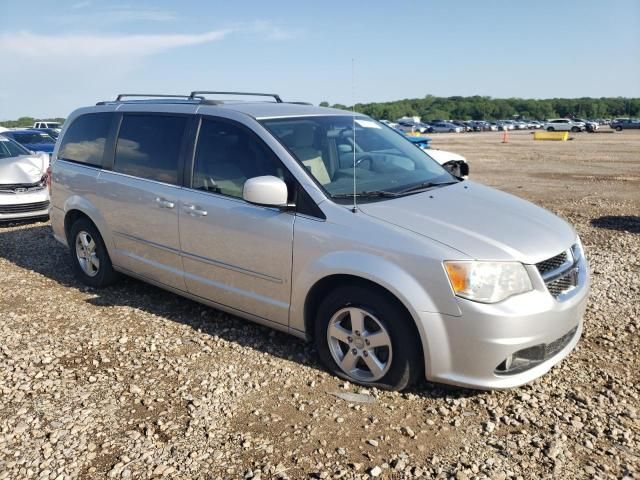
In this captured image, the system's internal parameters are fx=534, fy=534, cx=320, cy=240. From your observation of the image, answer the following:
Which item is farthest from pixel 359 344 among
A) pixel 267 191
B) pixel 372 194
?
pixel 267 191

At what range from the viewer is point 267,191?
347cm

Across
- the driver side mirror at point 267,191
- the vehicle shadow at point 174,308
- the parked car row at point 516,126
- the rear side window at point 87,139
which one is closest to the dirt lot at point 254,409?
the vehicle shadow at point 174,308

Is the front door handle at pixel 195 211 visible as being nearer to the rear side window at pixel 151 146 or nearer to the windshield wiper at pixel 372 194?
the rear side window at pixel 151 146

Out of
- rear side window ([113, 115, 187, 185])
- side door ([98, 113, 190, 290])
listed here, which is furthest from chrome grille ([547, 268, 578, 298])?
rear side window ([113, 115, 187, 185])

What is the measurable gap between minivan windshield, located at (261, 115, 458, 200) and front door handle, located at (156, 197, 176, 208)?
3.44ft

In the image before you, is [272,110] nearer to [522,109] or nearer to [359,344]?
[359,344]

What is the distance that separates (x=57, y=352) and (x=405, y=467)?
2.88 m

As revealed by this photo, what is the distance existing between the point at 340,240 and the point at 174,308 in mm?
2318

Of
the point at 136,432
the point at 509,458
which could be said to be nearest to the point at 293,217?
the point at 136,432

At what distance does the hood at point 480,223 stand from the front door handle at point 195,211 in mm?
1323

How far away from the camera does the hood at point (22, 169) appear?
848 cm

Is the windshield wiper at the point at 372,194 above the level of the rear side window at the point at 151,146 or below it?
below

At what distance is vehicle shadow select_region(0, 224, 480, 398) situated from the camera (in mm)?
3975

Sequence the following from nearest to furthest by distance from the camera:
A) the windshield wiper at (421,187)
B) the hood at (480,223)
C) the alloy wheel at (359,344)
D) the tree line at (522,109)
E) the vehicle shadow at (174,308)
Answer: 1. the hood at (480,223)
2. the alloy wheel at (359,344)
3. the windshield wiper at (421,187)
4. the vehicle shadow at (174,308)
5. the tree line at (522,109)
